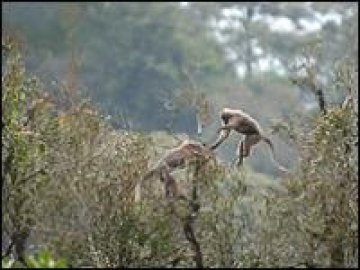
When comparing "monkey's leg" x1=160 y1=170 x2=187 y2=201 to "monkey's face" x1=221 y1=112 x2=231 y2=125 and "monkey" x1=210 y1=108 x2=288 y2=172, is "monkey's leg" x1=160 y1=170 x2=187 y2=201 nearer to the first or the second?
"monkey" x1=210 y1=108 x2=288 y2=172

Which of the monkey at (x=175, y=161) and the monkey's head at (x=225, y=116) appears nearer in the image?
the monkey at (x=175, y=161)

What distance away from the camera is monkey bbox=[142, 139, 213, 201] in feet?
16.8

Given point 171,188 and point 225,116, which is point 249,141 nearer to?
point 225,116

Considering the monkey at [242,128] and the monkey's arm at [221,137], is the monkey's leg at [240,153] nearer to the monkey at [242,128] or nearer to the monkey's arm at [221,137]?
the monkey at [242,128]

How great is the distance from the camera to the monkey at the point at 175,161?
511 centimetres

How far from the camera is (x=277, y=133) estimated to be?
20.5ft

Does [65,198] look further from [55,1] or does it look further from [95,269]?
[55,1]

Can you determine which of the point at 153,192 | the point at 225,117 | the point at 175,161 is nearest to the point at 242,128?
the point at 225,117

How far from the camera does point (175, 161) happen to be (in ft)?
16.9

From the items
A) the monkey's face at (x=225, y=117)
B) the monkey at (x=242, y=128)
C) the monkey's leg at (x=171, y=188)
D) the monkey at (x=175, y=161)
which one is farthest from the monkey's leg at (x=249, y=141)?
the monkey's leg at (x=171, y=188)

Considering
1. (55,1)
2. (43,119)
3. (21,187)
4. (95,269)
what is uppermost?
(55,1)

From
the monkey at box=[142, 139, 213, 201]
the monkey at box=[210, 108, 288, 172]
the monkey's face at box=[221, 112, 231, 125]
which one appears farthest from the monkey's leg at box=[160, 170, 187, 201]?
the monkey's face at box=[221, 112, 231, 125]

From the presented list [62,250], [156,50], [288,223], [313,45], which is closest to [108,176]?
[62,250]

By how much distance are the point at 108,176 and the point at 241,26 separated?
804 inches
